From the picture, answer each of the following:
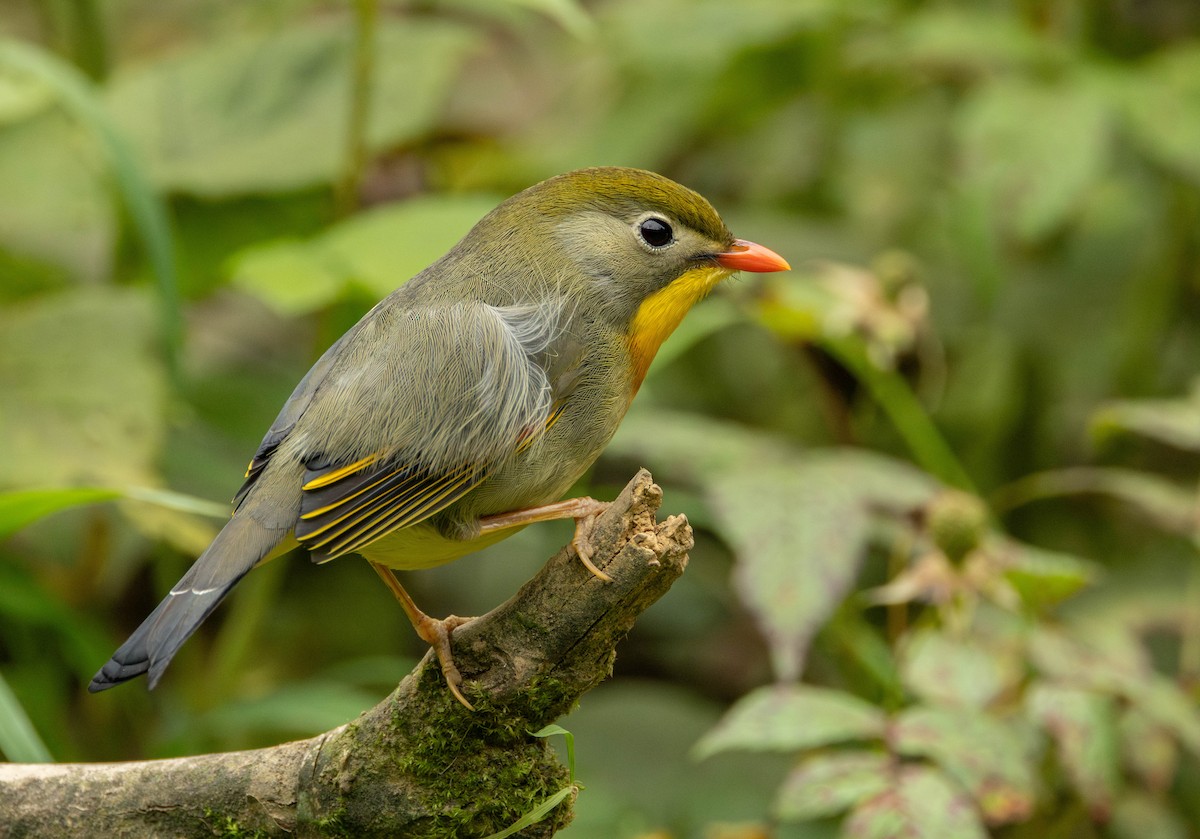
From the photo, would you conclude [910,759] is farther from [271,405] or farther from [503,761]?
[271,405]

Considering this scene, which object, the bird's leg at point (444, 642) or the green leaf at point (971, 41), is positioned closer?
the bird's leg at point (444, 642)

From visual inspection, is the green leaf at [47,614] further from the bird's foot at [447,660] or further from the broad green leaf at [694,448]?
the bird's foot at [447,660]

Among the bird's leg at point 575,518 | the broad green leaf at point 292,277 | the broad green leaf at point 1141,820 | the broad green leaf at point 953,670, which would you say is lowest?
the broad green leaf at point 1141,820

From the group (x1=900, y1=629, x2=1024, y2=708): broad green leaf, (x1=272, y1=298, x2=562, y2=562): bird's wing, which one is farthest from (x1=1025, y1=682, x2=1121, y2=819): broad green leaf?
(x1=272, y1=298, x2=562, y2=562): bird's wing

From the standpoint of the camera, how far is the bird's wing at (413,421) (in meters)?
2.39

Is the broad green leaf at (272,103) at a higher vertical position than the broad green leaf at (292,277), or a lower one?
higher

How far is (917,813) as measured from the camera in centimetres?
280

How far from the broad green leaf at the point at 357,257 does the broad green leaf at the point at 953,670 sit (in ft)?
5.04

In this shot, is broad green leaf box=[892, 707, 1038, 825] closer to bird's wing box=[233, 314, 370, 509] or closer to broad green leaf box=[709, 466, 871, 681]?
broad green leaf box=[709, 466, 871, 681]

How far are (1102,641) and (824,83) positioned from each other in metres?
2.73

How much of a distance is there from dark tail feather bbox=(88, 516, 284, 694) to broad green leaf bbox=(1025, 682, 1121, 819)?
1.78 m

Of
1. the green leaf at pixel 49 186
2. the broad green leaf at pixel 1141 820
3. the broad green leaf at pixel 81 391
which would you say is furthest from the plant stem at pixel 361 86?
the broad green leaf at pixel 1141 820

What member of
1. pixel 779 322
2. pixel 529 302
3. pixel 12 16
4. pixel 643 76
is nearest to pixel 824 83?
pixel 643 76

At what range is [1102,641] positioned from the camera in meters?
3.69
